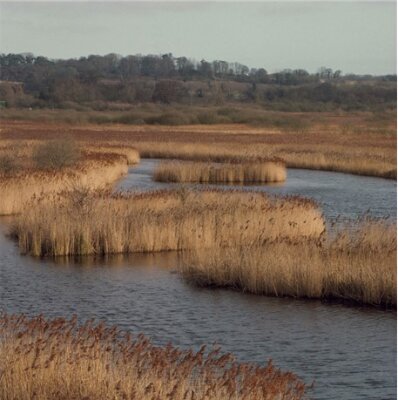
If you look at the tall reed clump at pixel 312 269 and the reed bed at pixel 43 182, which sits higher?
the reed bed at pixel 43 182

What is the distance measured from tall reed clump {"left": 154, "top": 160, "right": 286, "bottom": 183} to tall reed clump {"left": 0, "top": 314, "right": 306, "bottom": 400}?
23.1 metres

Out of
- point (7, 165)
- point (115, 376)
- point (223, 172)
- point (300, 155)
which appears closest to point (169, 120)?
→ point (300, 155)

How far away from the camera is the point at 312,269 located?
47.2 ft

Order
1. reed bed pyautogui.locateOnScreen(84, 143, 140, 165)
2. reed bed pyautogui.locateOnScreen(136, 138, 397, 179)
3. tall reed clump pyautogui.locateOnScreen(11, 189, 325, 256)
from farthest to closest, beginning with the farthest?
reed bed pyautogui.locateOnScreen(84, 143, 140, 165)
reed bed pyautogui.locateOnScreen(136, 138, 397, 179)
tall reed clump pyautogui.locateOnScreen(11, 189, 325, 256)

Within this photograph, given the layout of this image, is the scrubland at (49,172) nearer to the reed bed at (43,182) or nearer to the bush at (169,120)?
the reed bed at (43,182)

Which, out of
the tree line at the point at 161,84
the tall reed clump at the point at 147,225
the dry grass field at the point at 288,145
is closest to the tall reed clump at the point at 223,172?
the dry grass field at the point at 288,145

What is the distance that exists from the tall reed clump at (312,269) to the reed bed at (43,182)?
6.51m

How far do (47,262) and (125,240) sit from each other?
5.34 ft

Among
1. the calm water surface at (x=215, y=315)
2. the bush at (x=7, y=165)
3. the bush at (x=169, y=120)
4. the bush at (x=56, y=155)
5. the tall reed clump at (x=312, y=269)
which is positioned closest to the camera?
the calm water surface at (x=215, y=315)

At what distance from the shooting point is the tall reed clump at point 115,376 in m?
7.68

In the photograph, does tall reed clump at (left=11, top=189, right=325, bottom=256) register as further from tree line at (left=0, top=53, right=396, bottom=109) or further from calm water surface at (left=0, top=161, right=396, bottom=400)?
tree line at (left=0, top=53, right=396, bottom=109)

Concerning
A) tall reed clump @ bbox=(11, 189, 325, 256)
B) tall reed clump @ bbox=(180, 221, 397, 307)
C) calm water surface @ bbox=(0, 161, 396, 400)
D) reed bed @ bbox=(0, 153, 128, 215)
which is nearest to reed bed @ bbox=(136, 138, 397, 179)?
reed bed @ bbox=(0, 153, 128, 215)

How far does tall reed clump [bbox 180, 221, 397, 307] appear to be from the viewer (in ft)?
45.5

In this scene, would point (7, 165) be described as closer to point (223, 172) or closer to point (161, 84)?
point (223, 172)
